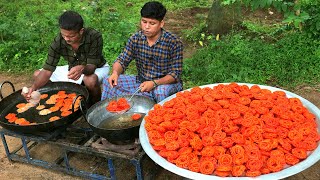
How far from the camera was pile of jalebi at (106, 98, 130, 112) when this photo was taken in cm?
366

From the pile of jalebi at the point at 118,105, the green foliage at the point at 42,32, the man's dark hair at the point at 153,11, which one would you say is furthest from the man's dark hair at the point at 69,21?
the green foliage at the point at 42,32

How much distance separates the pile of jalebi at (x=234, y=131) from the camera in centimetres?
244

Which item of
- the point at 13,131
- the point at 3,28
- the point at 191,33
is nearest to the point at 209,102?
the point at 13,131

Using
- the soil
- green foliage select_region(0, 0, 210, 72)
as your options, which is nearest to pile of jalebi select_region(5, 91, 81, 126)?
the soil

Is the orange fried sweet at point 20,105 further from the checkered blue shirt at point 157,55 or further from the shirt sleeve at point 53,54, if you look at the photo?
the checkered blue shirt at point 157,55

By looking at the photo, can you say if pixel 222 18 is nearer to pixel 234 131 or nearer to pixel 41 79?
pixel 41 79

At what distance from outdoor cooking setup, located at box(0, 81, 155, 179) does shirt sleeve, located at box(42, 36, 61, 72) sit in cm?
31

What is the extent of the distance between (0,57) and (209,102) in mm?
5506

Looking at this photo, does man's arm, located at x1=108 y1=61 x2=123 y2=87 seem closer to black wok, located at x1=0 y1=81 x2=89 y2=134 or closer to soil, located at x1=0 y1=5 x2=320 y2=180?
black wok, located at x1=0 y1=81 x2=89 y2=134

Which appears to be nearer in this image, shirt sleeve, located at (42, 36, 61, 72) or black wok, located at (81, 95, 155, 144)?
black wok, located at (81, 95, 155, 144)

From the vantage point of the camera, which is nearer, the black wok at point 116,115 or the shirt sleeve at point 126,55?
the black wok at point 116,115

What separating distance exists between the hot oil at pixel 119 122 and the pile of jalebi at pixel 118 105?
0.08 metres

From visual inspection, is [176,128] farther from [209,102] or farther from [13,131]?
[13,131]

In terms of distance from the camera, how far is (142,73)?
4.19m
